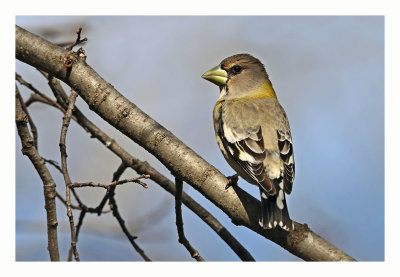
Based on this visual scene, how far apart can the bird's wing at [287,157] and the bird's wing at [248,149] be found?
0.13 metres

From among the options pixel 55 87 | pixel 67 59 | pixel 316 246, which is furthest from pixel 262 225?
pixel 55 87

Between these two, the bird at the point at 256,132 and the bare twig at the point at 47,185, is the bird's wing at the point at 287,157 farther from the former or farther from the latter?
the bare twig at the point at 47,185

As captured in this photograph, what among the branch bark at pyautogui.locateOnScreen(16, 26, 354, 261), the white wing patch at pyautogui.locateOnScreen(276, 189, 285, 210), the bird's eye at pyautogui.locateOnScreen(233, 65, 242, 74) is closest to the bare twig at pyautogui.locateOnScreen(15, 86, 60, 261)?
the branch bark at pyautogui.locateOnScreen(16, 26, 354, 261)

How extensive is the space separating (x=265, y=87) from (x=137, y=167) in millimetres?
1580

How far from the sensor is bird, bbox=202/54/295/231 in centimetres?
325

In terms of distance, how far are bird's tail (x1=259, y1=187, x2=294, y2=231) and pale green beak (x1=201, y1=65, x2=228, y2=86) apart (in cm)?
163

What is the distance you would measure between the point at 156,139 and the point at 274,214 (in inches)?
30.2

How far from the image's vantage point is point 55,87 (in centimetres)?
389

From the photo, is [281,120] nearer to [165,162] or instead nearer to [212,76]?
[212,76]

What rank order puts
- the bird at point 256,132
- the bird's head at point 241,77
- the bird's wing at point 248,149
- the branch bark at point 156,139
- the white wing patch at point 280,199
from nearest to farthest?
1. the branch bark at point 156,139
2. the white wing patch at point 280,199
3. the bird at point 256,132
4. the bird's wing at point 248,149
5. the bird's head at point 241,77

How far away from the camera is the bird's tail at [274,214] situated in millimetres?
2951

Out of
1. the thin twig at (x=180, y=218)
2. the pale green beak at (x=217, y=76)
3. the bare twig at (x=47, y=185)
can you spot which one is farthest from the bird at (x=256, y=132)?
the bare twig at (x=47, y=185)

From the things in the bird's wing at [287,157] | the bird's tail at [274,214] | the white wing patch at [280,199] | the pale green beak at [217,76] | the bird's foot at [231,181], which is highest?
the pale green beak at [217,76]

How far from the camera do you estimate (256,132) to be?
A: 3.84 meters
